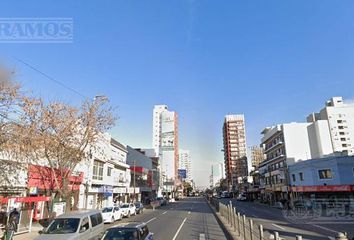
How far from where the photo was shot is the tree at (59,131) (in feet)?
66.8

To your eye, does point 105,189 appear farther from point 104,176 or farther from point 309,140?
point 309,140

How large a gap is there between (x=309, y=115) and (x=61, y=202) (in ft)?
211

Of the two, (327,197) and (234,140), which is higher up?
(234,140)

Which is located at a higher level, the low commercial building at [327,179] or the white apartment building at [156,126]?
the white apartment building at [156,126]

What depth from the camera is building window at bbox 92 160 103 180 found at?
40.3 metres

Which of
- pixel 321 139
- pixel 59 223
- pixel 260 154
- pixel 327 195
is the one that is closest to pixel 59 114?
pixel 59 223

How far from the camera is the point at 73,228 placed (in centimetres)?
1246

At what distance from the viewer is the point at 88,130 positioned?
77.0ft

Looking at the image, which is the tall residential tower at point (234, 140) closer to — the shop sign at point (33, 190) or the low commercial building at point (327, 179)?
the low commercial building at point (327, 179)

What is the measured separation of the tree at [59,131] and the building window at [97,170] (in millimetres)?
15531

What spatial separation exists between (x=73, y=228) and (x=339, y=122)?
213 ft

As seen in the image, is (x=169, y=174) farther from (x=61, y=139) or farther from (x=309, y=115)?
(x=61, y=139)

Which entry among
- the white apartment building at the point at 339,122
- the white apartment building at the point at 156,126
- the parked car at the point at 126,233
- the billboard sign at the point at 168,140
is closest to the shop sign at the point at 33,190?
the parked car at the point at 126,233

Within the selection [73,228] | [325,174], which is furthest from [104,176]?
[325,174]
